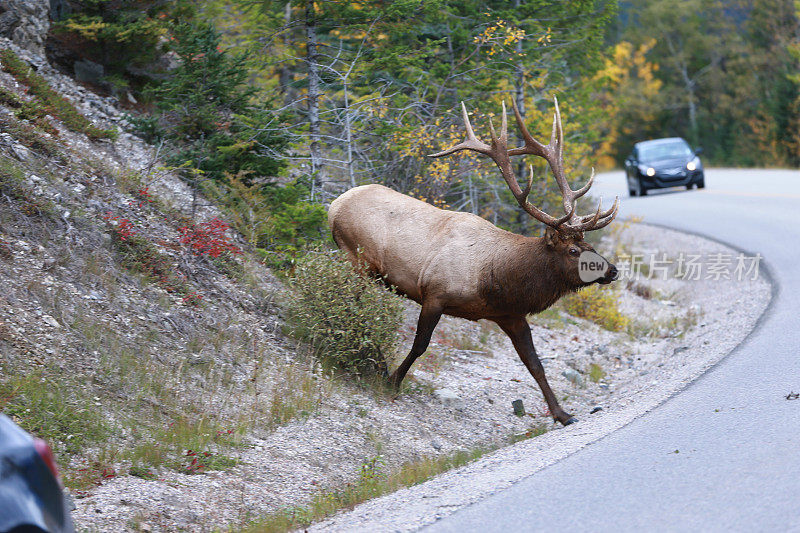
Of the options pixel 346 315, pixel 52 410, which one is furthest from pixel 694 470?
pixel 52 410

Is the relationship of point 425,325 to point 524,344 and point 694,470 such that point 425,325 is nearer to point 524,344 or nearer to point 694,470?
point 524,344

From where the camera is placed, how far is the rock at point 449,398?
31.1 feet

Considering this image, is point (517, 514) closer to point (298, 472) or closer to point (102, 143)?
point (298, 472)

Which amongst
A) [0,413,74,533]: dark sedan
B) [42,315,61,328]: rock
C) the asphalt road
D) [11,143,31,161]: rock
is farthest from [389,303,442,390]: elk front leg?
[0,413,74,533]: dark sedan

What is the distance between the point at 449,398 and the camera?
31.4ft

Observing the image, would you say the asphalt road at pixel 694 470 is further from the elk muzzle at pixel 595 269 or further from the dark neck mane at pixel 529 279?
the dark neck mane at pixel 529 279

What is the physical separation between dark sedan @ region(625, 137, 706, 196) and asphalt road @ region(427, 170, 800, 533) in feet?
61.4

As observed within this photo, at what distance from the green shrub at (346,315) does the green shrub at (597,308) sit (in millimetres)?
5233

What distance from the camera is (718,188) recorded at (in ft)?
95.7

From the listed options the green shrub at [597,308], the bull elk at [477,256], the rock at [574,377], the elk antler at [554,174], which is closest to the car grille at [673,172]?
the green shrub at [597,308]

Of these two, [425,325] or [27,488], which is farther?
[425,325]

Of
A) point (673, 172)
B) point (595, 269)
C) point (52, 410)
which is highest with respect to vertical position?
point (595, 269)

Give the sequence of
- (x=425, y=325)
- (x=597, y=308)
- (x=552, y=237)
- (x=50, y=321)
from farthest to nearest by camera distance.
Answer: (x=597, y=308), (x=425, y=325), (x=552, y=237), (x=50, y=321)

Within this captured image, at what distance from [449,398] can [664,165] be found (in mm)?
20559
